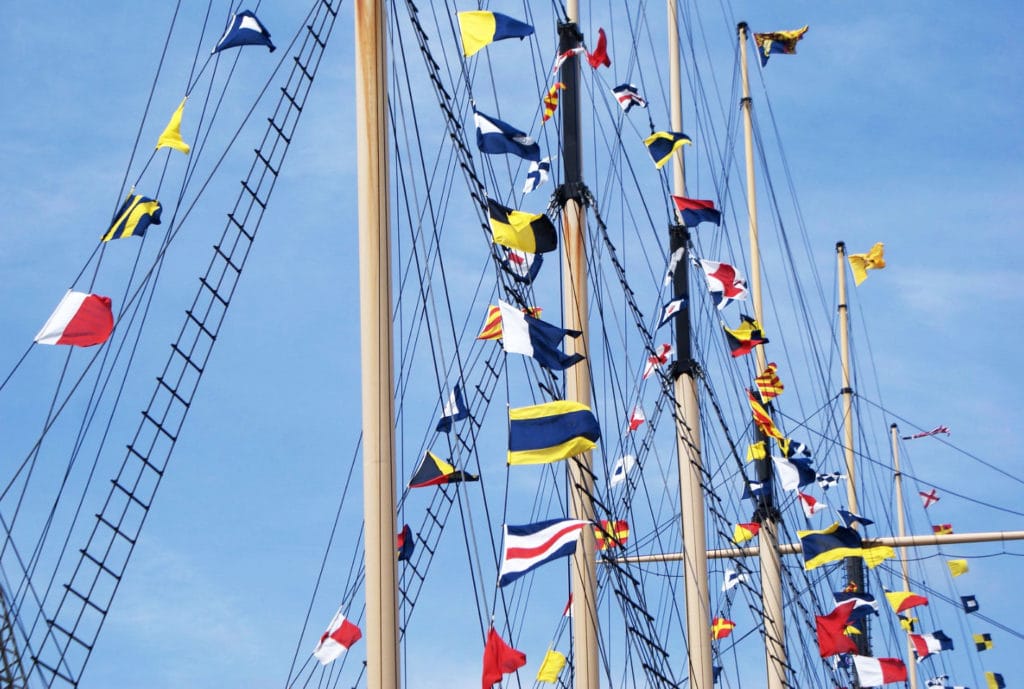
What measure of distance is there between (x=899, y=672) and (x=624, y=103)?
53.3ft

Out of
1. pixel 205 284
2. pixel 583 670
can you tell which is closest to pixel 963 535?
pixel 583 670

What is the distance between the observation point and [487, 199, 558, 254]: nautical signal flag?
23.1 metres

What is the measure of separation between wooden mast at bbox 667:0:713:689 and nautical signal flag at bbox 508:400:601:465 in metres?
12.0

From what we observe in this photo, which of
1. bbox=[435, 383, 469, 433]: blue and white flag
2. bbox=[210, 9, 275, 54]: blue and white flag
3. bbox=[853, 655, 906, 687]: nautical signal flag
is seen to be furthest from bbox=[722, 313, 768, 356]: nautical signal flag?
bbox=[210, 9, 275, 54]: blue and white flag

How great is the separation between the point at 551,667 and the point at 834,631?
10.3 m

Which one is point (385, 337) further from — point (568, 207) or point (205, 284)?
point (568, 207)

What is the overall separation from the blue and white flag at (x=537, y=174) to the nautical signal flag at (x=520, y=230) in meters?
4.06

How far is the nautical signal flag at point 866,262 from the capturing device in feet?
164

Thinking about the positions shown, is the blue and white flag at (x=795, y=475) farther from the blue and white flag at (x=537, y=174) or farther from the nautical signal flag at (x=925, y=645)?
the nautical signal flag at (x=925, y=645)

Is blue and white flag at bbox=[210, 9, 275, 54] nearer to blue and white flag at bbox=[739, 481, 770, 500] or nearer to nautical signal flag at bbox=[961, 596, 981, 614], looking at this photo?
blue and white flag at bbox=[739, 481, 770, 500]

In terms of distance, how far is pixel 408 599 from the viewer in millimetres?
24562

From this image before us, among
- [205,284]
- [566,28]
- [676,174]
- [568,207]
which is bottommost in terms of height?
[205,284]

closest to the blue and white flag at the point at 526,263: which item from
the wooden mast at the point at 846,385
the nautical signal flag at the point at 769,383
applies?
the nautical signal flag at the point at 769,383

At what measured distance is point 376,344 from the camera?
16.8 meters
